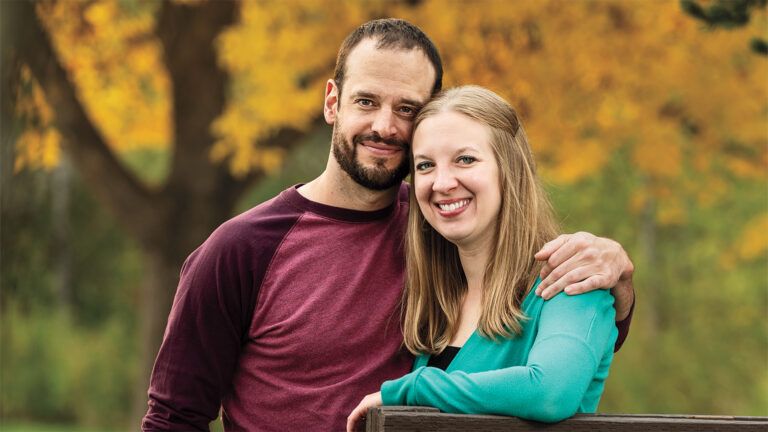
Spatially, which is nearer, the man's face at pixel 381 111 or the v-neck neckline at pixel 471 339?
the v-neck neckline at pixel 471 339

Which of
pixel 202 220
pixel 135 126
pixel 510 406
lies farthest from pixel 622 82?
pixel 510 406

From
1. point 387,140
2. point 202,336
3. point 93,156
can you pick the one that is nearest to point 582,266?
point 387,140

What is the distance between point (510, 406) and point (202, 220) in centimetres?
693

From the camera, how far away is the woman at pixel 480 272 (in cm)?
226

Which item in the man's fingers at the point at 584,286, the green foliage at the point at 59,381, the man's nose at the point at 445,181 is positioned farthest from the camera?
the green foliage at the point at 59,381

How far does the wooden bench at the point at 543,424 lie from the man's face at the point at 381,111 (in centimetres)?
103

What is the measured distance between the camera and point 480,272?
2.71 meters

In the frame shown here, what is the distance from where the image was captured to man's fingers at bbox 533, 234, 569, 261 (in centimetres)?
245

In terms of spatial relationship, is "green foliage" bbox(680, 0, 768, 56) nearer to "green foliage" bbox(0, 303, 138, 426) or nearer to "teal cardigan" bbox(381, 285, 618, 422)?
"teal cardigan" bbox(381, 285, 618, 422)

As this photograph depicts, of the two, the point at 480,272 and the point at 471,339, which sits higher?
the point at 480,272

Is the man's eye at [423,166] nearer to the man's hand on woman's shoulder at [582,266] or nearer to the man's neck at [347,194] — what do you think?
the man's neck at [347,194]

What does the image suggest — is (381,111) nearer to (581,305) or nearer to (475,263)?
(475,263)

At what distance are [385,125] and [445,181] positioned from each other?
13.4 inches

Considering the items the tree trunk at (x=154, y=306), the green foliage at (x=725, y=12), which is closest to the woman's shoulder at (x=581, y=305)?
the green foliage at (x=725, y=12)
